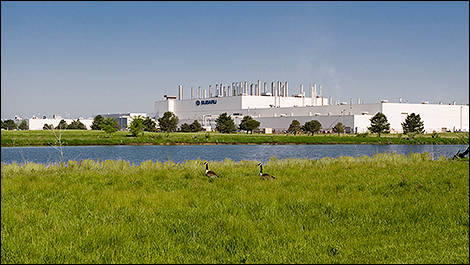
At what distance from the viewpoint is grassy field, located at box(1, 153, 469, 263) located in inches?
324

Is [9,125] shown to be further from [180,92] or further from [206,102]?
[180,92]

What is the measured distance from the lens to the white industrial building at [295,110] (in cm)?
10688

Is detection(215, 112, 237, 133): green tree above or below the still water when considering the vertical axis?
above

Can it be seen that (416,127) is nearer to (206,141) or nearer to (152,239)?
(206,141)

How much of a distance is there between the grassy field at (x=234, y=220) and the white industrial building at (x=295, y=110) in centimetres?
9250

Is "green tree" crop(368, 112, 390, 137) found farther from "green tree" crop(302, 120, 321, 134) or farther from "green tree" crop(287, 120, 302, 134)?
"green tree" crop(287, 120, 302, 134)

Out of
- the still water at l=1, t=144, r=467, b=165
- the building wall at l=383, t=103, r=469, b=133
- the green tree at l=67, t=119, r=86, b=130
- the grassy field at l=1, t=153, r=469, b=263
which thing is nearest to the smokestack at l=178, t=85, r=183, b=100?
the green tree at l=67, t=119, r=86, b=130

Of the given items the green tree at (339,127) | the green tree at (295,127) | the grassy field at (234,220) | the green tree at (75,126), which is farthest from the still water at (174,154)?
the green tree at (75,126)

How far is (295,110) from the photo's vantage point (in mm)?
124750

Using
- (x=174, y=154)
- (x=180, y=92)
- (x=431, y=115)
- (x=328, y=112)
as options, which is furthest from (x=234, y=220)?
(x=180, y=92)

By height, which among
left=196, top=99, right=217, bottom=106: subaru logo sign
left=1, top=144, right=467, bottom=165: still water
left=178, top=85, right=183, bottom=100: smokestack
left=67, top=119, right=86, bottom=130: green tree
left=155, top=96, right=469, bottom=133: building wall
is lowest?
left=1, top=144, right=467, bottom=165: still water

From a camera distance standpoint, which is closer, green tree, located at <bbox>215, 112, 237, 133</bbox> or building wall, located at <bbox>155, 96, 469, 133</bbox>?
building wall, located at <bbox>155, 96, 469, 133</bbox>

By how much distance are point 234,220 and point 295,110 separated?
115908 mm

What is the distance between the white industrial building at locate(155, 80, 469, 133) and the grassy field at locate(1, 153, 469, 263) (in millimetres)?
92503
